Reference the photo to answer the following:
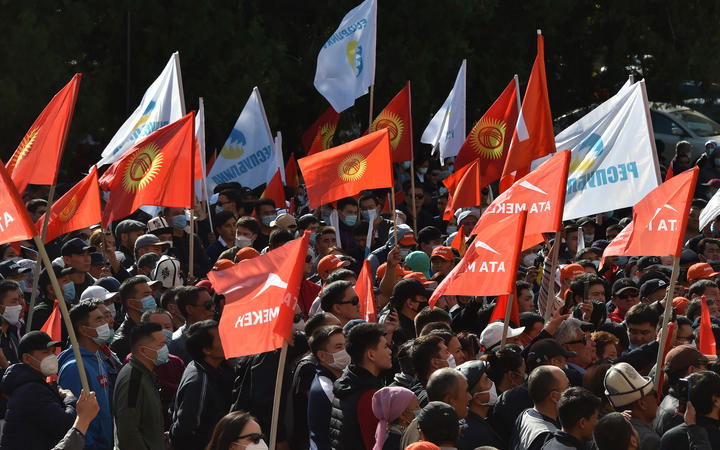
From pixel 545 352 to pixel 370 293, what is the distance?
2016 mm

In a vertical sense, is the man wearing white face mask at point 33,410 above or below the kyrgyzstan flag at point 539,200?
below

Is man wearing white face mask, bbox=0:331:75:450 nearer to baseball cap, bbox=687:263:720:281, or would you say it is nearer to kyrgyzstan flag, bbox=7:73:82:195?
kyrgyzstan flag, bbox=7:73:82:195

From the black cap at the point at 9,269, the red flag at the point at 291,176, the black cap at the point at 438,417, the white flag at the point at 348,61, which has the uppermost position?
the white flag at the point at 348,61

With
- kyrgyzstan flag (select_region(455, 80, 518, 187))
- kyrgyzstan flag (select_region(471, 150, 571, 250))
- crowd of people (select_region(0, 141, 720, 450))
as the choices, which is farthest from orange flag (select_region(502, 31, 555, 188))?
kyrgyzstan flag (select_region(455, 80, 518, 187))

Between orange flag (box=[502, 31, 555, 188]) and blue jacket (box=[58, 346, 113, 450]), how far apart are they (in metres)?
4.41

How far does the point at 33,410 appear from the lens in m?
7.45

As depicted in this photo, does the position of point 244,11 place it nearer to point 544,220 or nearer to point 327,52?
point 327,52

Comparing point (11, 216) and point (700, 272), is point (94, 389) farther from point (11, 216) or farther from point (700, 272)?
point (700, 272)

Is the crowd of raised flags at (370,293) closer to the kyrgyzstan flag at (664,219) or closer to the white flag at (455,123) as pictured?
the kyrgyzstan flag at (664,219)

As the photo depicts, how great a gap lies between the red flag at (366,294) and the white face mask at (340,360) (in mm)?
1887

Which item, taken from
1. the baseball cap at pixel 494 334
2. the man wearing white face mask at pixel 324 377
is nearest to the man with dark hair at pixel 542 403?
the man wearing white face mask at pixel 324 377

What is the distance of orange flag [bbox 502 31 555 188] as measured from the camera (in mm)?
11406

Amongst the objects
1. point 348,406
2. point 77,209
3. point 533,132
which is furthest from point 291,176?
point 348,406

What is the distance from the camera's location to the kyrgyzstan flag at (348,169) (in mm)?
11477
